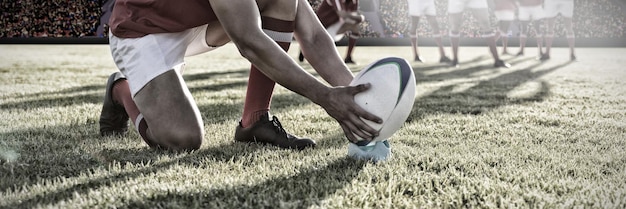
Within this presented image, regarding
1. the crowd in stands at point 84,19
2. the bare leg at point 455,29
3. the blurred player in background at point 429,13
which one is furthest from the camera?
the crowd in stands at point 84,19

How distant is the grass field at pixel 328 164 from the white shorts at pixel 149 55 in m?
0.25

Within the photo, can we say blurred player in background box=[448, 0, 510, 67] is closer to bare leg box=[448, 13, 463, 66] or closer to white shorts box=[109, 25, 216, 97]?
bare leg box=[448, 13, 463, 66]

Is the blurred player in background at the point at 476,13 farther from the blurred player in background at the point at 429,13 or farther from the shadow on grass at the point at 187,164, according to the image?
the shadow on grass at the point at 187,164

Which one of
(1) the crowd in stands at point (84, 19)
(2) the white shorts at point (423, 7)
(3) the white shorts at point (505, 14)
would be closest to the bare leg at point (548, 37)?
(3) the white shorts at point (505, 14)

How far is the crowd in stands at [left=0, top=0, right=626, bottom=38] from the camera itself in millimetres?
17438

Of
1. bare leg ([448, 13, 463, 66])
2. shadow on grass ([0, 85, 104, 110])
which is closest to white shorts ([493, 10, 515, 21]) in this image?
bare leg ([448, 13, 463, 66])

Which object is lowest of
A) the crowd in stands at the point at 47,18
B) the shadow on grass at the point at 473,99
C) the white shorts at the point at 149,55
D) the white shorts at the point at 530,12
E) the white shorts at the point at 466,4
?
A: the crowd in stands at the point at 47,18

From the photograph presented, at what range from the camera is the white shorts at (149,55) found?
5.98 ft

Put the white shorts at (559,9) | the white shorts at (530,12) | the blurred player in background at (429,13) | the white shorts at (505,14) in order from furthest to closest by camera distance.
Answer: the white shorts at (530,12)
the white shorts at (559,9)
the white shorts at (505,14)
the blurred player in background at (429,13)

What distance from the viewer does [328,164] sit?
1.56m

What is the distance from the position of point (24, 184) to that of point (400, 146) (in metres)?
1.16

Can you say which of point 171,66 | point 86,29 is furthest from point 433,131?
point 86,29

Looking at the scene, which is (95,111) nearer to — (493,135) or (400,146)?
(400,146)

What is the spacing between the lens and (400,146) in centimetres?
183
